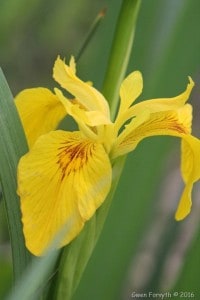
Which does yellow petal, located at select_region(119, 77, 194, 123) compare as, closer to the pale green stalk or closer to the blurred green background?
the pale green stalk

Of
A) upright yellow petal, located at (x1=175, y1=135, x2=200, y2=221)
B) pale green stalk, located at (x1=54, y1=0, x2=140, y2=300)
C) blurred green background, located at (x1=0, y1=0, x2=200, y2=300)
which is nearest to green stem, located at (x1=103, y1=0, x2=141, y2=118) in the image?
pale green stalk, located at (x1=54, y1=0, x2=140, y2=300)

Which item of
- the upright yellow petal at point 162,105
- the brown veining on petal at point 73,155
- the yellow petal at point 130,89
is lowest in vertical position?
the brown veining on petal at point 73,155

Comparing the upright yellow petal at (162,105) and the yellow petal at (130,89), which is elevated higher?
the yellow petal at (130,89)

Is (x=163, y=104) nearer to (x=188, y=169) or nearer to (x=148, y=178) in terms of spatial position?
(x=188, y=169)

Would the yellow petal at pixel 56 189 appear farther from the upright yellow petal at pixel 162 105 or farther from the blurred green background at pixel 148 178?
the blurred green background at pixel 148 178

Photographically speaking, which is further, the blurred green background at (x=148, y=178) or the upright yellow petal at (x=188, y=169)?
the blurred green background at (x=148, y=178)

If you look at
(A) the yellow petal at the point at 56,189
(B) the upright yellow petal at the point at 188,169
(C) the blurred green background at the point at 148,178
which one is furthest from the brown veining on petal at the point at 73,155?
(C) the blurred green background at the point at 148,178

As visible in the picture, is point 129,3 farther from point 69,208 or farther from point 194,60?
point 194,60
